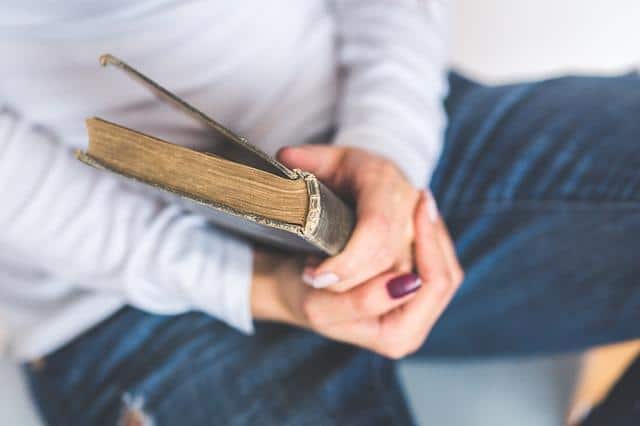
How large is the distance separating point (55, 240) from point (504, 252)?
444 millimetres

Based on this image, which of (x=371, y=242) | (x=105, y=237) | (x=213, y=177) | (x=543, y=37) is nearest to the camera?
(x=213, y=177)

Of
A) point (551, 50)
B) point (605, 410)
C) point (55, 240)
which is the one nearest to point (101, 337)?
point (55, 240)

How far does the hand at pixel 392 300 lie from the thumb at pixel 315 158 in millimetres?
85

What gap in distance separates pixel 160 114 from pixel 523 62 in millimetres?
903

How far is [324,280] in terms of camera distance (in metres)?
0.44

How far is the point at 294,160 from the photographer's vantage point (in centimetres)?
45

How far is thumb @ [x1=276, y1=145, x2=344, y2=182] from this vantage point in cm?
45

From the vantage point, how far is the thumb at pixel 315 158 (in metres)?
0.45

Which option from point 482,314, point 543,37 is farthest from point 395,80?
point 543,37

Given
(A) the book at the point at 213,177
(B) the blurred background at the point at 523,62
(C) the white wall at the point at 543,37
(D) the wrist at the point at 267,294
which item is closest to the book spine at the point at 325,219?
(A) the book at the point at 213,177

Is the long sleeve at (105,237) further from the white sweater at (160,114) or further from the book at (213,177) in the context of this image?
the book at (213,177)

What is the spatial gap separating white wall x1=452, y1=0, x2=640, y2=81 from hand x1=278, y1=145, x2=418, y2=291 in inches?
29.9

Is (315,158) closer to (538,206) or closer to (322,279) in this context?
(322,279)

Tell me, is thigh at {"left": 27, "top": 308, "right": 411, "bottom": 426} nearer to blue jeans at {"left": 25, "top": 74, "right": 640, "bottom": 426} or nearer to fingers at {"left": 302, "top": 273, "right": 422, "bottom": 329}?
blue jeans at {"left": 25, "top": 74, "right": 640, "bottom": 426}
